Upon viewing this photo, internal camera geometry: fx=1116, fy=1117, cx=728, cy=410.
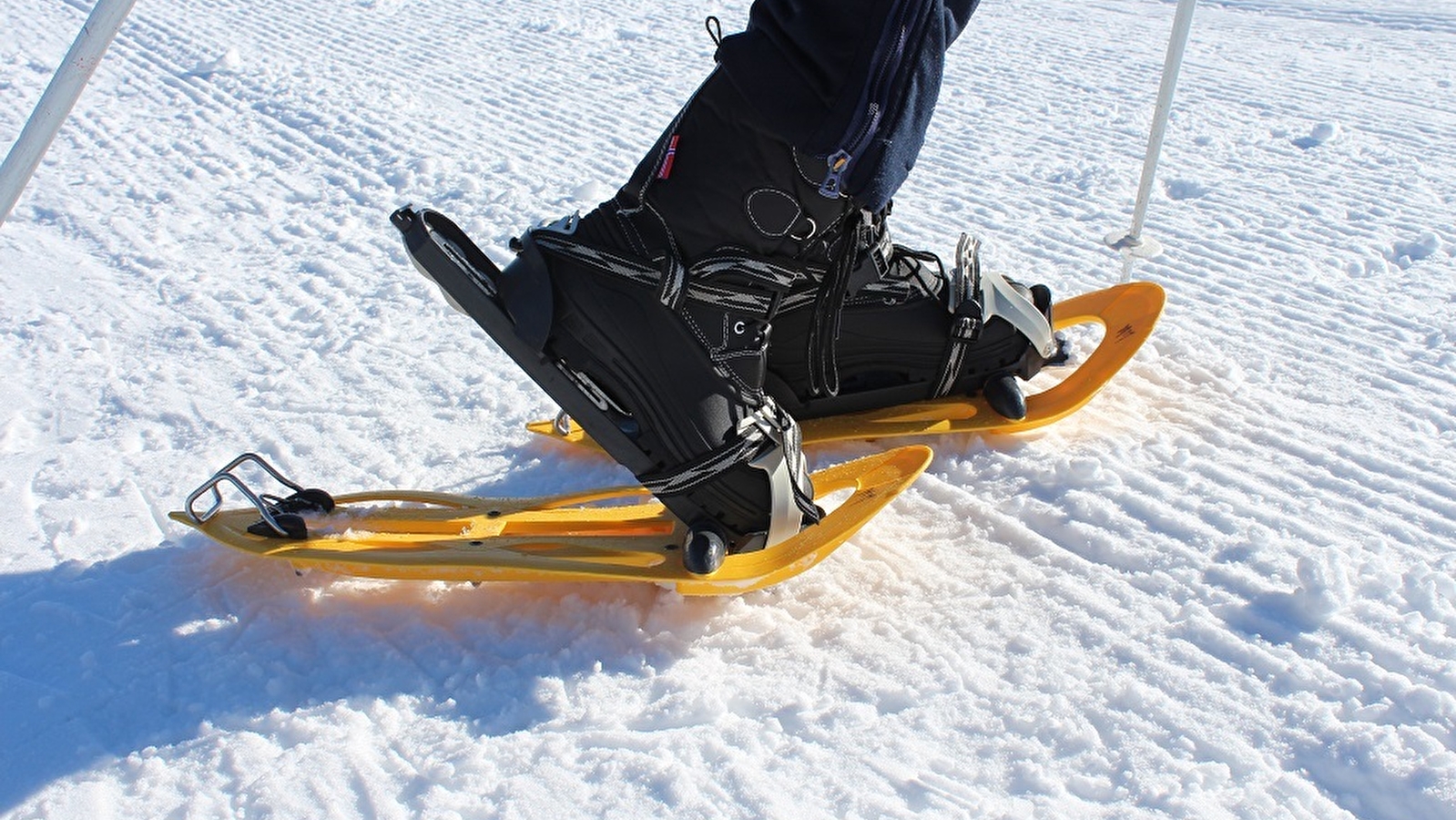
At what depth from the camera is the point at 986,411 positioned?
243cm

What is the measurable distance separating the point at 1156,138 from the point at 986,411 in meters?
0.90

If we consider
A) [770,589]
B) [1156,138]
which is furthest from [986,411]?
[1156,138]

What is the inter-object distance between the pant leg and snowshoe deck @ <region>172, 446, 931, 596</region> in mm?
594

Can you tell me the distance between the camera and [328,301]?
9.91 feet

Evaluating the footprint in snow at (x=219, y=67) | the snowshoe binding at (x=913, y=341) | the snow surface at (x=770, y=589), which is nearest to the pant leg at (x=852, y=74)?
the snowshoe binding at (x=913, y=341)

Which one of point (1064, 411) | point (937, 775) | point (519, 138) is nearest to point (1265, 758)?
point (937, 775)

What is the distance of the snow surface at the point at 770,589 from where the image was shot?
151 centimetres

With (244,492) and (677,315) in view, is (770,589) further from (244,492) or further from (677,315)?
(244,492)

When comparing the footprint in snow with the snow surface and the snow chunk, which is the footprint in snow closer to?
the snow surface

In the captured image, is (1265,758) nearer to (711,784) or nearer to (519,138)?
(711,784)

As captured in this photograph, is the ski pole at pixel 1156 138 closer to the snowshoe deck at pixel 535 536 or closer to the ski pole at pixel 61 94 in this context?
the snowshoe deck at pixel 535 536

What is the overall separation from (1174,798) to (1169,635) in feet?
1.20

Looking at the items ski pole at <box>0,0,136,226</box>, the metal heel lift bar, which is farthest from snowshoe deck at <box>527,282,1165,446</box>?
ski pole at <box>0,0,136,226</box>

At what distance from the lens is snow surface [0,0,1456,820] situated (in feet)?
4.94
